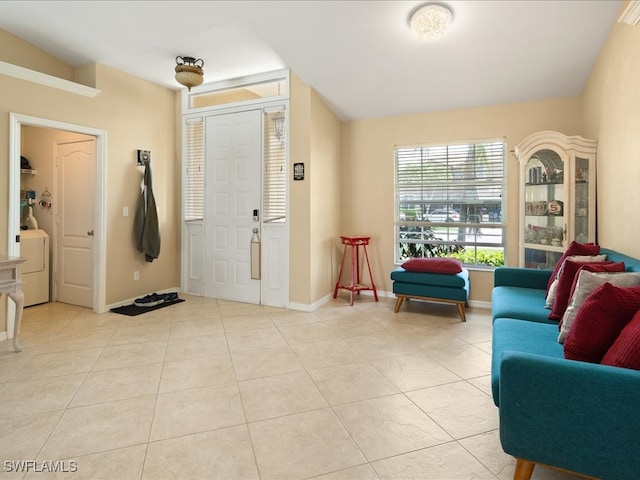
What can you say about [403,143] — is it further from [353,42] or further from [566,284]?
[566,284]

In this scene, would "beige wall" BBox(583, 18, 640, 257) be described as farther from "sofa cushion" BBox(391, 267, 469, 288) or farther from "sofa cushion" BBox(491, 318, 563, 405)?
"sofa cushion" BBox(391, 267, 469, 288)

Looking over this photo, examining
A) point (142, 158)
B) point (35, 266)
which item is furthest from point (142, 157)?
point (35, 266)

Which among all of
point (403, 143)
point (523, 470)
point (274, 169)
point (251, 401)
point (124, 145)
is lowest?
point (251, 401)

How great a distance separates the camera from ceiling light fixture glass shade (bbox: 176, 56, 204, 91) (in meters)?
4.03

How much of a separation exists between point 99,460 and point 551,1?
13.8 feet

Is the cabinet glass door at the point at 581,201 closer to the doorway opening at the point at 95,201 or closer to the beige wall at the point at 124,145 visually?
the beige wall at the point at 124,145

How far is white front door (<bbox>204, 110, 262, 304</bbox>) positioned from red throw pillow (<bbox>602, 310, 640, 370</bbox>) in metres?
3.72

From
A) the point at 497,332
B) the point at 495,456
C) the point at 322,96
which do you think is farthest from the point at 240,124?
the point at 495,456

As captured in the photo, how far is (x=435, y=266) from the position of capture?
4.02 m

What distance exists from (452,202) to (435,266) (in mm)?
1068

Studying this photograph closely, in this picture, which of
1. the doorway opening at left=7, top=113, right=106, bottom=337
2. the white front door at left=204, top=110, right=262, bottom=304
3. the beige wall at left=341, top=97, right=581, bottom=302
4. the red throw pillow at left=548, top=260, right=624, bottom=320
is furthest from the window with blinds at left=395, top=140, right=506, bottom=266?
the doorway opening at left=7, top=113, right=106, bottom=337

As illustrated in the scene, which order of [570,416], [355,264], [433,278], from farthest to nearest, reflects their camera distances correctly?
[355,264] < [433,278] < [570,416]

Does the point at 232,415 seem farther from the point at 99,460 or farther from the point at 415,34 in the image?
the point at 415,34

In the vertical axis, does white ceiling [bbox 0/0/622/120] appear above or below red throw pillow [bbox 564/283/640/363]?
above
